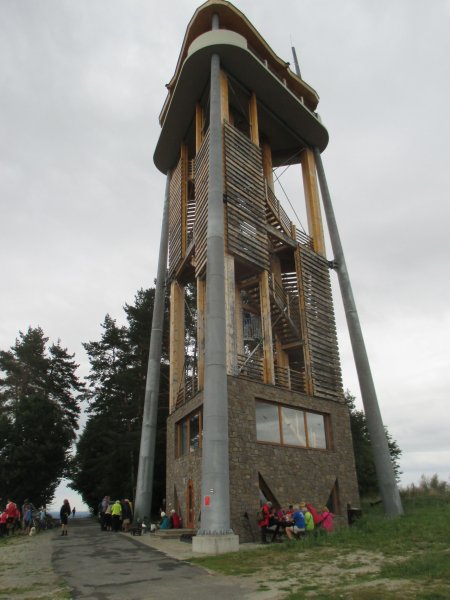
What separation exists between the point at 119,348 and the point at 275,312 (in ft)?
66.9

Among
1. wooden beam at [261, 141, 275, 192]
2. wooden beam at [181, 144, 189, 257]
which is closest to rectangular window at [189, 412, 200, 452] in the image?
wooden beam at [181, 144, 189, 257]

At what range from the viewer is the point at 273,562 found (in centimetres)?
904

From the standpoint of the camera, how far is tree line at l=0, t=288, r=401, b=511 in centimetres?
3055

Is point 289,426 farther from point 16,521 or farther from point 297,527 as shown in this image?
point 16,521

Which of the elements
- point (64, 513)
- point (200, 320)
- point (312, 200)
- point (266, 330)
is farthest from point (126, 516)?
point (312, 200)

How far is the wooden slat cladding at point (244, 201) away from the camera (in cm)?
1784

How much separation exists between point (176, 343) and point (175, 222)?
610 cm

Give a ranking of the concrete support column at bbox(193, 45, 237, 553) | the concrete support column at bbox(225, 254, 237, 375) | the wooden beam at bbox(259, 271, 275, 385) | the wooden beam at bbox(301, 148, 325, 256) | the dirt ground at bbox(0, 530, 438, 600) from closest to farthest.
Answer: the dirt ground at bbox(0, 530, 438, 600) < the concrete support column at bbox(193, 45, 237, 553) < the concrete support column at bbox(225, 254, 237, 375) < the wooden beam at bbox(259, 271, 275, 385) < the wooden beam at bbox(301, 148, 325, 256)

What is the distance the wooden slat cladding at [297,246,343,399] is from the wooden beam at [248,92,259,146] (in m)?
5.14

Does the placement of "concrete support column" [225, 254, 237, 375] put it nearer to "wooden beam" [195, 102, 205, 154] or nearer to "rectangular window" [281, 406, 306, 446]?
"rectangular window" [281, 406, 306, 446]

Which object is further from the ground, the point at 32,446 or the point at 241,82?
the point at 241,82

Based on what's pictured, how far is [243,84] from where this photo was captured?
2169 centimetres

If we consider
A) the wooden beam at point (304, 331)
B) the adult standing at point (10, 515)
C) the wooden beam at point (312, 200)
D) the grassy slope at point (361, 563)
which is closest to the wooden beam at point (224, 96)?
the wooden beam at point (312, 200)

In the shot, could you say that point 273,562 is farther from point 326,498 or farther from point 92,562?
point 326,498
